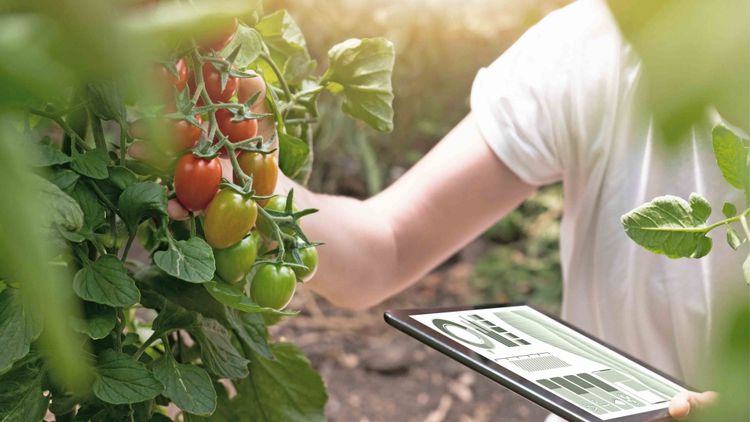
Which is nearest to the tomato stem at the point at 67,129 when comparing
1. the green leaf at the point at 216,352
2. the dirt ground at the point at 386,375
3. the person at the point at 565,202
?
the green leaf at the point at 216,352

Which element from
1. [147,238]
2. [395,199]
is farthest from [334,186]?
[147,238]

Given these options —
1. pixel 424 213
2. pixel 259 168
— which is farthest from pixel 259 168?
pixel 424 213

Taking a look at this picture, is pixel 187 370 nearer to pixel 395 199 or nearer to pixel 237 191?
pixel 237 191

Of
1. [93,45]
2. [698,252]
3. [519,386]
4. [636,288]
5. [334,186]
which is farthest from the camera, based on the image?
[334,186]

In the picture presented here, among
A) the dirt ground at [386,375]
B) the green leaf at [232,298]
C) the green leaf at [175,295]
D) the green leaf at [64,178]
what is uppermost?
the green leaf at [64,178]

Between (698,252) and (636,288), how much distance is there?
0.60m

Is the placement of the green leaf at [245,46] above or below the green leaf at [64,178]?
above

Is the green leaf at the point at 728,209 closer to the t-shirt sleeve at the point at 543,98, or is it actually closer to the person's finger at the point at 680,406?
the person's finger at the point at 680,406

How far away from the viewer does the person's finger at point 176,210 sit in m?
0.39

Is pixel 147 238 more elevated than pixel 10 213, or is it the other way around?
pixel 10 213

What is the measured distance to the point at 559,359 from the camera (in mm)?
497

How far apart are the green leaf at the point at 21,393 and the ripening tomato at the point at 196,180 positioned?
0.09 metres

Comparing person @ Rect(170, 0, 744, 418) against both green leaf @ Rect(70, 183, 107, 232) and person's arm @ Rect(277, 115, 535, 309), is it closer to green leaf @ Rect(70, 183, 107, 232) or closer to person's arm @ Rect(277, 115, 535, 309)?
person's arm @ Rect(277, 115, 535, 309)

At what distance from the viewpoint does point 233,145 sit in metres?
0.38
